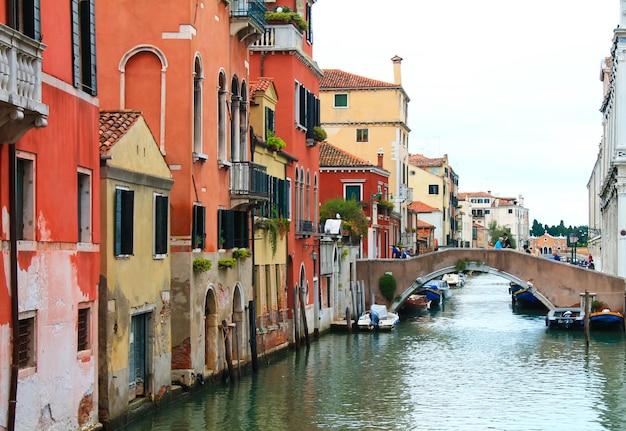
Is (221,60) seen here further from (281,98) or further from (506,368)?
(506,368)

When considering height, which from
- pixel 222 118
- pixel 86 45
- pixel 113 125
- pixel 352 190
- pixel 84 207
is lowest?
pixel 84 207

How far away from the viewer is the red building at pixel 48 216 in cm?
1148

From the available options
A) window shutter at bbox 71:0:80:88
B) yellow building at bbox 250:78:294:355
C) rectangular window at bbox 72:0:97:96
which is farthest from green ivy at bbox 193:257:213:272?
window shutter at bbox 71:0:80:88

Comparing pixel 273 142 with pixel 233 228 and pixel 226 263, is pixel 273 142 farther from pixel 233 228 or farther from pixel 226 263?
pixel 226 263

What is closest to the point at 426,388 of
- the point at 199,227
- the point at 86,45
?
the point at 199,227

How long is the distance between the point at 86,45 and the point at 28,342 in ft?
12.9

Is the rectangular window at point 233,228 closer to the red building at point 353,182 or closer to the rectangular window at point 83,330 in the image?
the rectangular window at point 83,330

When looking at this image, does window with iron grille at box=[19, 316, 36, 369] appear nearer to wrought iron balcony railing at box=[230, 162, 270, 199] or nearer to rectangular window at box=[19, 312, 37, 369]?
rectangular window at box=[19, 312, 37, 369]

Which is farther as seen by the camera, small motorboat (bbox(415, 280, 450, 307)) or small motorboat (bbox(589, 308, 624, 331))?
small motorboat (bbox(415, 280, 450, 307))

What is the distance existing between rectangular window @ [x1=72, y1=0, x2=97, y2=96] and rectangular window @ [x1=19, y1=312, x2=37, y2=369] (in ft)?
10.0

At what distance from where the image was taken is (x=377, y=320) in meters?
36.0

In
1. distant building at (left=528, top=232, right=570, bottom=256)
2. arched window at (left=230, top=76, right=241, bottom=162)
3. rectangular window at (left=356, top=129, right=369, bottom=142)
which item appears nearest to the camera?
arched window at (left=230, top=76, right=241, bottom=162)

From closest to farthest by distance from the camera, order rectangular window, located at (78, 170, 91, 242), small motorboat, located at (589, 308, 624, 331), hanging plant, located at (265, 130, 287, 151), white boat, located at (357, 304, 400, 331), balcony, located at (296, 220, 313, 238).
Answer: rectangular window, located at (78, 170, 91, 242)
hanging plant, located at (265, 130, 287, 151)
balcony, located at (296, 220, 313, 238)
small motorboat, located at (589, 308, 624, 331)
white boat, located at (357, 304, 400, 331)

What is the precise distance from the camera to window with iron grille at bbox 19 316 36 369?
12.5 m
